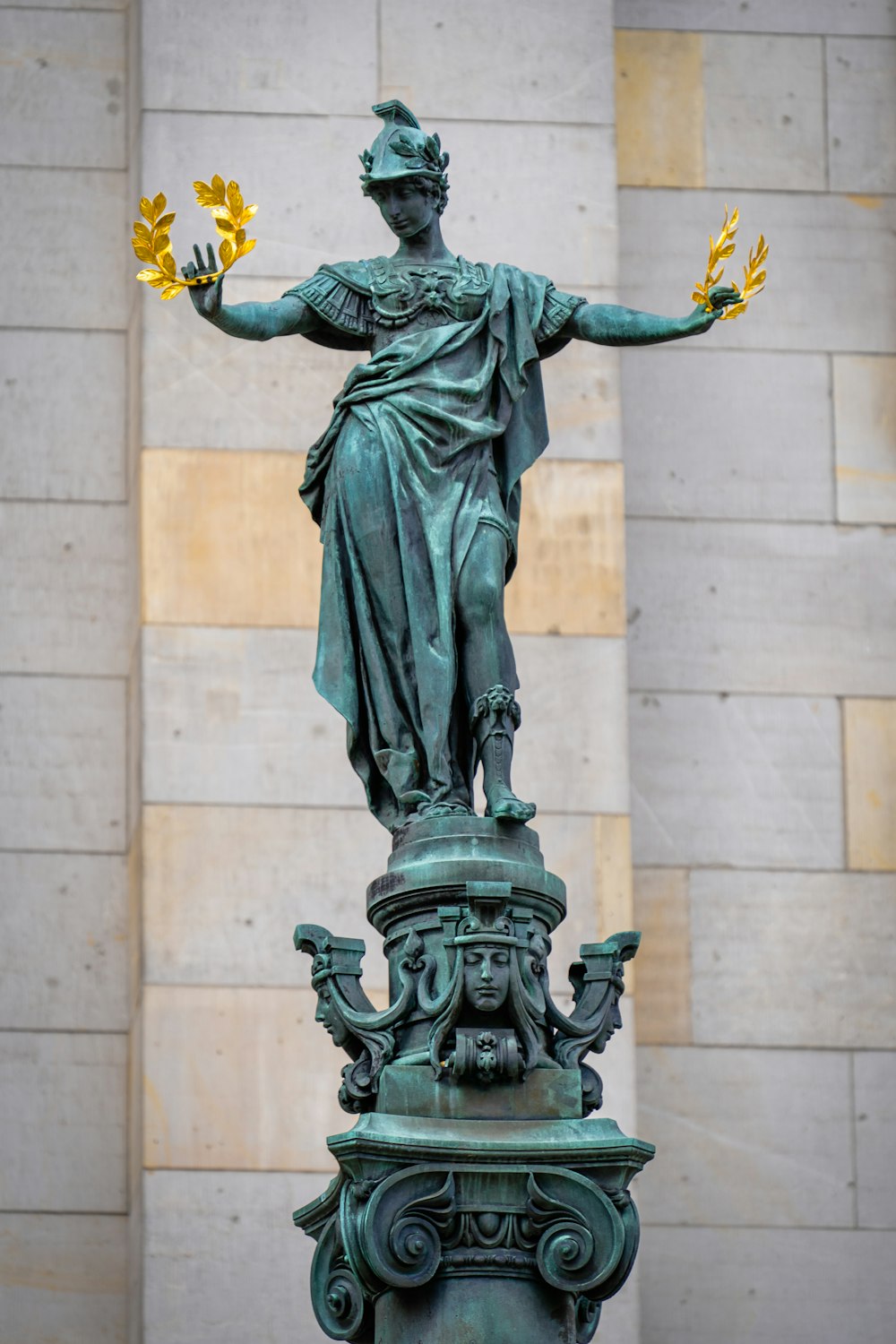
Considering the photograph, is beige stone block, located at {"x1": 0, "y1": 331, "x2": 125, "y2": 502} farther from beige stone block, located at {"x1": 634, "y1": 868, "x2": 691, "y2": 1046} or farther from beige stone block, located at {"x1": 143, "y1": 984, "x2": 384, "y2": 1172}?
beige stone block, located at {"x1": 634, "y1": 868, "x2": 691, "y2": 1046}

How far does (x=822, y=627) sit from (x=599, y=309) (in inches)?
247

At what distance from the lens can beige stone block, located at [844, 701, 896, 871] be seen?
60.8 feet

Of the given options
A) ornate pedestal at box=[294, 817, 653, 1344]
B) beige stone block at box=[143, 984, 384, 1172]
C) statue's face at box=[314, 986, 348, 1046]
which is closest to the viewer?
ornate pedestal at box=[294, 817, 653, 1344]

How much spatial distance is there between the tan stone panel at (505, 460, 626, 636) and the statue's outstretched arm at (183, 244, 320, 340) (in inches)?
204

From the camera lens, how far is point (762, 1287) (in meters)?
17.7

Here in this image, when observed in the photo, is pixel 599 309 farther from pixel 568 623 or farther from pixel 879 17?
pixel 879 17

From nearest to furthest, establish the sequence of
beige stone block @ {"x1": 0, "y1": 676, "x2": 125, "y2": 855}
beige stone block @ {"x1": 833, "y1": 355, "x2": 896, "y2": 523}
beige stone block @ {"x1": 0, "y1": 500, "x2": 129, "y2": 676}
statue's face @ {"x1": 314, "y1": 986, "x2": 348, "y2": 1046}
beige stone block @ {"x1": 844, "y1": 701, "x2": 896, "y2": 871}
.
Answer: statue's face @ {"x1": 314, "y1": 986, "x2": 348, "y2": 1046}
beige stone block @ {"x1": 0, "y1": 676, "x2": 125, "y2": 855}
beige stone block @ {"x1": 0, "y1": 500, "x2": 129, "y2": 676}
beige stone block @ {"x1": 844, "y1": 701, "x2": 896, "y2": 871}
beige stone block @ {"x1": 833, "y1": 355, "x2": 896, "y2": 523}

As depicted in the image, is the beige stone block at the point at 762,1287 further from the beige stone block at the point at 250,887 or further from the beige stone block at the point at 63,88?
the beige stone block at the point at 63,88

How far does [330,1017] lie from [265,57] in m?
8.37

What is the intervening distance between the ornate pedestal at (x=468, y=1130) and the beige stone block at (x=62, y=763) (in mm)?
6016

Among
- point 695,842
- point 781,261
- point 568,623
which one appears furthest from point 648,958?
point 781,261

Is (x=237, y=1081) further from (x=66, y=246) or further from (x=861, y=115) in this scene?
(x=861, y=115)

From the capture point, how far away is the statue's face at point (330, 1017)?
39.4ft

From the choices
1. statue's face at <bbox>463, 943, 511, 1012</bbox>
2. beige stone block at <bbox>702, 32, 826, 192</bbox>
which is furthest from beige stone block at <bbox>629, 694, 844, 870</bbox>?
statue's face at <bbox>463, 943, 511, 1012</bbox>
